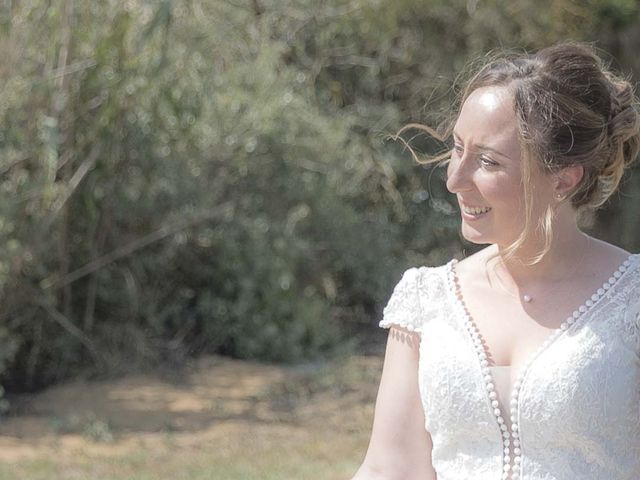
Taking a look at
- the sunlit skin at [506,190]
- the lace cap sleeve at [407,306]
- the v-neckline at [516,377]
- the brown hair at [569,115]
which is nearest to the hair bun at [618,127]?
the brown hair at [569,115]

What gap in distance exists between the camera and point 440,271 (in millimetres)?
2430

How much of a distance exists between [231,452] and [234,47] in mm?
3675

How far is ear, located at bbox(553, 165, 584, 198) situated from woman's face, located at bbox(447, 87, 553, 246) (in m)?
0.02

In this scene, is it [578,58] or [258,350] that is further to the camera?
[258,350]

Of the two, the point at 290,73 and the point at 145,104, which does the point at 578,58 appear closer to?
the point at 145,104

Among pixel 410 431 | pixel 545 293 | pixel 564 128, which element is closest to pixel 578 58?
pixel 564 128

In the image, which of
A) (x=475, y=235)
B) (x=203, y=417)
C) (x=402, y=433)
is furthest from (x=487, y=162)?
(x=203, y=417)

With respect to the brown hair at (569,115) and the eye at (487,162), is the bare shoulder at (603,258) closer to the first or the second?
the brown hair at (569,115)

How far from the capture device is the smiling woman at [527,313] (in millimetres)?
2135

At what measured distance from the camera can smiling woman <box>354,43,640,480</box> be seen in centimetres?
213

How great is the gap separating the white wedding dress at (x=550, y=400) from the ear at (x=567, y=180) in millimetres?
186

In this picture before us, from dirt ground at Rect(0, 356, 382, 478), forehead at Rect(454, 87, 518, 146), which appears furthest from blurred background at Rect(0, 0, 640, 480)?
forehead at Rect(454, 87, 518, 146)

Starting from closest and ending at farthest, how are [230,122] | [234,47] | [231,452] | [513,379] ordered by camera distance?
[513,379]
[231,452]
[230,122]
[234,47]

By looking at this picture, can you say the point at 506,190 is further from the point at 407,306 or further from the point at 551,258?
the point at 407,306
